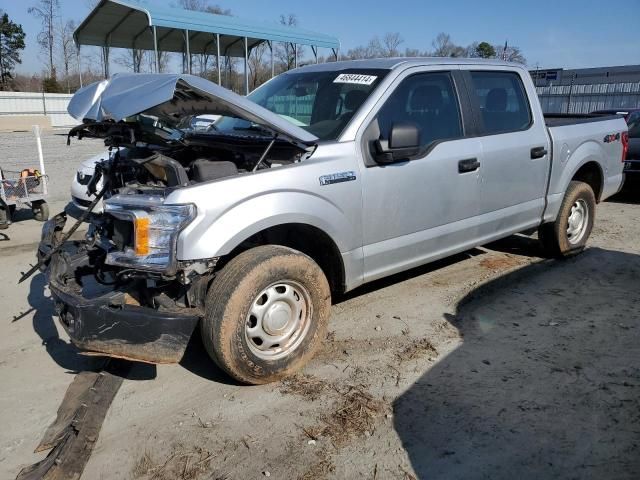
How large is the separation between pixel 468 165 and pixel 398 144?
986mm

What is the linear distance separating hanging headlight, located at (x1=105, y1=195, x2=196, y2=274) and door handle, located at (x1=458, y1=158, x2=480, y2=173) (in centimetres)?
232

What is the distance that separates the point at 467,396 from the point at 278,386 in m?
1.15

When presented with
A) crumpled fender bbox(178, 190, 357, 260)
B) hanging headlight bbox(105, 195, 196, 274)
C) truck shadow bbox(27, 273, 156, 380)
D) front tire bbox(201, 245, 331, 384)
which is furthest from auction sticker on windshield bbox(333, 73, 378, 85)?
truck shadow bbox(27, 273, 156, 380)

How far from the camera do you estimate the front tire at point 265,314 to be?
10.4 feet

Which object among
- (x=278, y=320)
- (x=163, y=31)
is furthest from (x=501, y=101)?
(x=163, y=31)

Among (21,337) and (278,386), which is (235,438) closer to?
(278,386)

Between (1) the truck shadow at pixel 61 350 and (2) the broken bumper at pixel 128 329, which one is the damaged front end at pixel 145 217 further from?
(1) the truck shadow at pixel 61 350

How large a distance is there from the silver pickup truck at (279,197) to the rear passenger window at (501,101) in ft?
0.06

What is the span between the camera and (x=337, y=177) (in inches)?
145

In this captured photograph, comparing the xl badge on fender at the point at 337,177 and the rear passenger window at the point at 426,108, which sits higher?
the rear passenger window at the point at 426,108

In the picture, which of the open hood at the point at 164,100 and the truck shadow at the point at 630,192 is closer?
the open hood at the point at 164,100

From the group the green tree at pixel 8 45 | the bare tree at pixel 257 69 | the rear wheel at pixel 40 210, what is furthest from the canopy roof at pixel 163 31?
the green tree at pixel 8 45

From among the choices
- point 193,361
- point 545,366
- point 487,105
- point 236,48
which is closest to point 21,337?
point 193,361

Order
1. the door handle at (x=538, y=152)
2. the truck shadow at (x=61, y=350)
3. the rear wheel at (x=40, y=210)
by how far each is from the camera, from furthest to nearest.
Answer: the rear wheel at (x=40, y=210), the door handle at (x=538, y=152), the truck shadow at (x=61, y=350)
